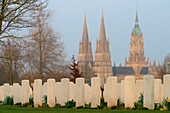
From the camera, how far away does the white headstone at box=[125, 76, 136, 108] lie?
13531 millimetres

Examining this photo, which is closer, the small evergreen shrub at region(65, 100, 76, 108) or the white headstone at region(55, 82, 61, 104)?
the small evergreen shrub at region(65, 100, 76, 108)

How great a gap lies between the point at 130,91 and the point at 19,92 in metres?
6.36

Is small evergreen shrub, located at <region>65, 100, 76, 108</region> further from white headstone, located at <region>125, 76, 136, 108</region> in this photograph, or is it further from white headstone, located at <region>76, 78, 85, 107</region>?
white headstone, located at <region>125, 76, 136, 108</region>

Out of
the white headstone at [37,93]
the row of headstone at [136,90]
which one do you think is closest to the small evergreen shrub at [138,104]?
the row of headstone at [136,90]

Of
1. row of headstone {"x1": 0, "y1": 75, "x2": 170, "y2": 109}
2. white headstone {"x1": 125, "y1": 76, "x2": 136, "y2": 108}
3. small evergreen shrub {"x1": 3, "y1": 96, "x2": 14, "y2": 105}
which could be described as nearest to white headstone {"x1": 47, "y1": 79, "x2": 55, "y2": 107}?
row of headstone {"x1": 0, "y1": 75, "x2": 170, "y2": 109}

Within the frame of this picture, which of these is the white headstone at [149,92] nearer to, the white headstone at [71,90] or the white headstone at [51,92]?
the white headstone at [71,90]

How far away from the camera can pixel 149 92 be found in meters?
13.2

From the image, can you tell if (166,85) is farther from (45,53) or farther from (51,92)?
(45,53)

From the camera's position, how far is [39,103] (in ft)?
55.0

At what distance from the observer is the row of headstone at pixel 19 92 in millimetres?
17578

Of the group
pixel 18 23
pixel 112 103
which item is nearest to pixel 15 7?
pixel 18 23

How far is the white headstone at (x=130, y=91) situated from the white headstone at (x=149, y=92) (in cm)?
55

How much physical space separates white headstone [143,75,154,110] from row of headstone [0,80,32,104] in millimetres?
6124

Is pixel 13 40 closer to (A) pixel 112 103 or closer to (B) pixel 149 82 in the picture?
(A) pixel 112 103
